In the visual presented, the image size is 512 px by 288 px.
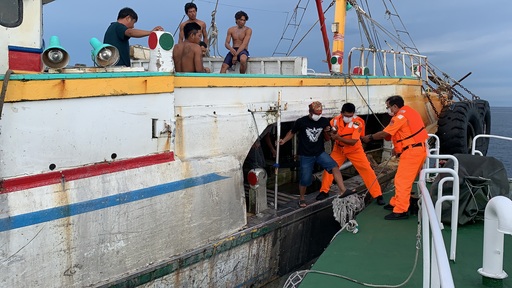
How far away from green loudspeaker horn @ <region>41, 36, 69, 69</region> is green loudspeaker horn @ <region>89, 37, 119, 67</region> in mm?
275

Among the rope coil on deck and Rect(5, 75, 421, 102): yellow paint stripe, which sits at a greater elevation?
Rect(5, 75, 421, 102): yellow paint stripe

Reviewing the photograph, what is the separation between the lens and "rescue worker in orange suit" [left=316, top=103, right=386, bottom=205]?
5543mm

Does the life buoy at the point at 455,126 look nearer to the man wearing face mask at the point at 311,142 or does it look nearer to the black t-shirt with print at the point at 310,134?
the man wearing face mask at the point at 311,142

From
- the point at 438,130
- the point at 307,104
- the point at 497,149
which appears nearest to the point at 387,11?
the point at 438,130

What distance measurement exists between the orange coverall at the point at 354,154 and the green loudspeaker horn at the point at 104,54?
307cm

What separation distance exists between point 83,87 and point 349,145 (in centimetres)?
342

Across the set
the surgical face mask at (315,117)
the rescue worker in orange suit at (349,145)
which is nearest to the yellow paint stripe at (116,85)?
the surgical face mask at (315,117)

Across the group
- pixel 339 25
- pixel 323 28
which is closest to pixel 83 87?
pixel 323 28

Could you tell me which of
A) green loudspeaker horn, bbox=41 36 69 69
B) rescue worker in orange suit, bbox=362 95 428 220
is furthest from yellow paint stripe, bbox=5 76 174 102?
rescue worker in orange suit, bbox=362 95 428 220

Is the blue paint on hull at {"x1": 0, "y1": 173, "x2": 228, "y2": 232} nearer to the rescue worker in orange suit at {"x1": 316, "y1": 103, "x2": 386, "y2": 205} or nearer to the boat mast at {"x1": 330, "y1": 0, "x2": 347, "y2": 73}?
the rescue worker in orange suit at {"x1": 316, "y1": 103, "x2": 386, "y2": 205}

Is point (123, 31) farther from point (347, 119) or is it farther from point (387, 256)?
point (387, 256)

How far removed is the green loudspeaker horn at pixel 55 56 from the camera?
3.14 meters

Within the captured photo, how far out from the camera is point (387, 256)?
415 cm

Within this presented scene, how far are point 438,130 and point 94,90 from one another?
24.7ft
